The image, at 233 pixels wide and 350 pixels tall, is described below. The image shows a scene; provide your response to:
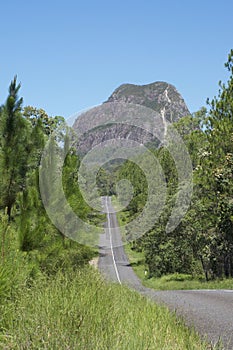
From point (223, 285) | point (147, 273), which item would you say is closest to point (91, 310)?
point (223, 285)

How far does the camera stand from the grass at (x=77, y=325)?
4.89m

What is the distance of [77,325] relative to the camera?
219 inches

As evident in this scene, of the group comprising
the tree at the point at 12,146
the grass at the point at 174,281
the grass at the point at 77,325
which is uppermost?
the tree at the point at 12,146

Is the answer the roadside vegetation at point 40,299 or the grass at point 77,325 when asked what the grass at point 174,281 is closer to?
the roadside vegetation at point 40,299

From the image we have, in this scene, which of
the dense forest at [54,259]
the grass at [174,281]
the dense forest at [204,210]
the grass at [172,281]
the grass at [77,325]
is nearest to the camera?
the grass at [77,325]

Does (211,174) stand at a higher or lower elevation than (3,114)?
higher

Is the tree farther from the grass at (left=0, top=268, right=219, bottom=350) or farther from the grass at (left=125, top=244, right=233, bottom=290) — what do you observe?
the grass at (left=125, top=244, right=233, bottom=290)

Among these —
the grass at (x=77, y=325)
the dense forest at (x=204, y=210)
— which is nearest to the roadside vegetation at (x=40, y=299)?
the grass at (x=77, y=325)

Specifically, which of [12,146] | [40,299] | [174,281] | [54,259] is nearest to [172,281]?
[174,281]

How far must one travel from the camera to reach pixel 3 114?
36.3 feet

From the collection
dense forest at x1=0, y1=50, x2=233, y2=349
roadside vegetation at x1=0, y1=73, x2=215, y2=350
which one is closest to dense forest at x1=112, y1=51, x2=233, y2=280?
Result: dense forest at x1=0, y1=50, x2=233, y2=349

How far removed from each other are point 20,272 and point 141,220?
42.8 metres

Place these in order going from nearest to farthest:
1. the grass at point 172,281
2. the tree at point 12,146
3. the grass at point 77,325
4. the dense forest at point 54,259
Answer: the grass at point 77,325 → the dense forest at point 54,259 → the tree at point 12,146 → the grass at point 172,281

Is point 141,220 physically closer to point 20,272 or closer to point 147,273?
point 147,273
